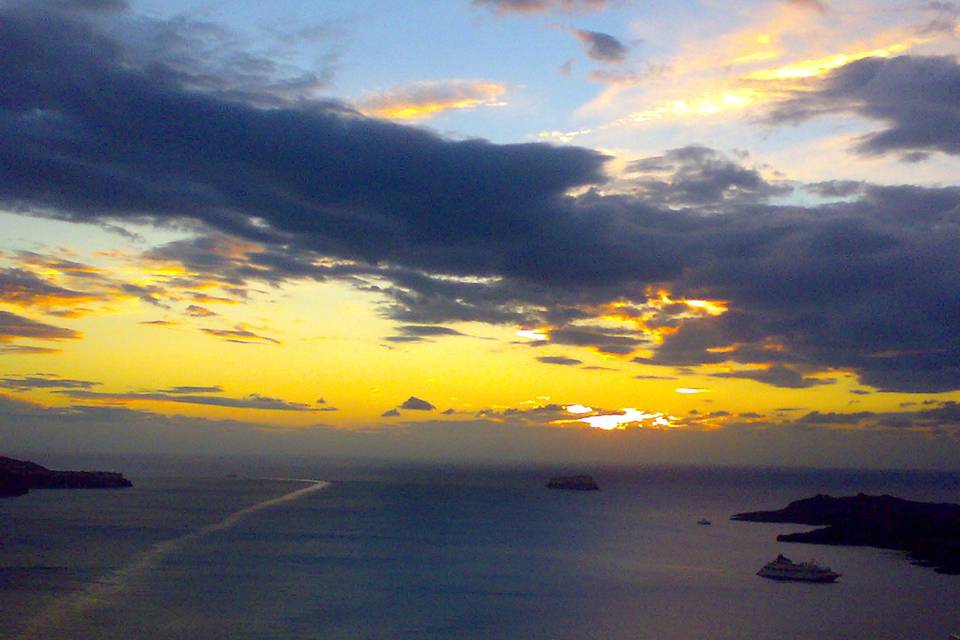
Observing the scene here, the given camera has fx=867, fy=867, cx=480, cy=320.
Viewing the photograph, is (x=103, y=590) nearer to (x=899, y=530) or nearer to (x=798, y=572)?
(x=798, y=572)

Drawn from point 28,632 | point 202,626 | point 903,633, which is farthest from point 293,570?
point 903,633

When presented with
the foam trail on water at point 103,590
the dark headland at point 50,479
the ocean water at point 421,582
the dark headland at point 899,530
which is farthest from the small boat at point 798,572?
the dark headland at point 50,479

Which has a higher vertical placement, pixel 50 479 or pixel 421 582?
pixel 421 582

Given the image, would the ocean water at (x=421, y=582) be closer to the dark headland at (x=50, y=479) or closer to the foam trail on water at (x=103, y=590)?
the foam trail on water at (x=103, y=590)

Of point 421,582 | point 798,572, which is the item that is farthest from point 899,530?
point 421,582

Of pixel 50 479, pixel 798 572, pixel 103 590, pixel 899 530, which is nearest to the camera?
pixel 103 590

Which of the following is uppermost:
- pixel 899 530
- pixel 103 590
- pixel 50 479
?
pixel 899 530
